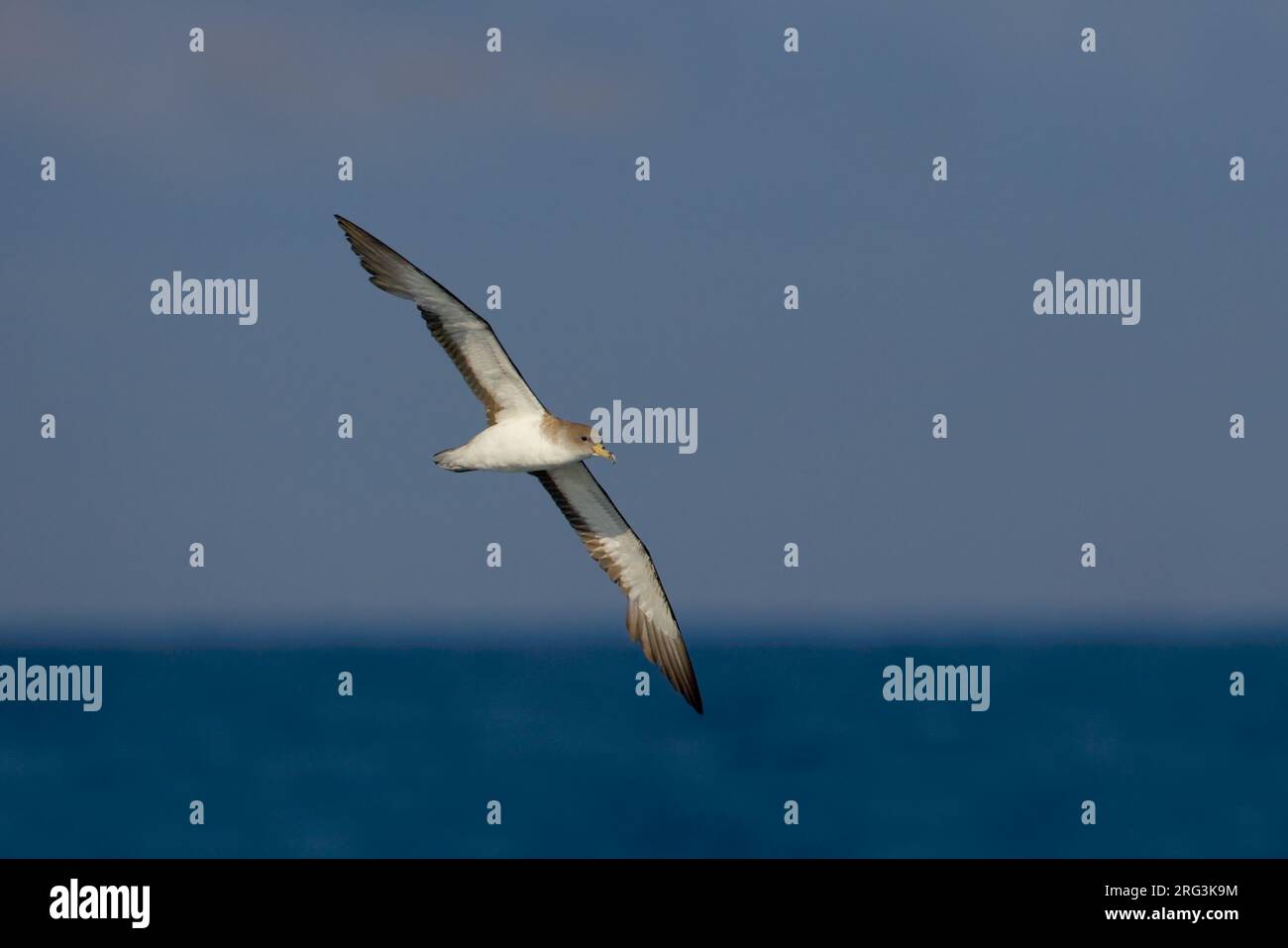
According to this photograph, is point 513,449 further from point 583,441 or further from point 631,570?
point 631,570

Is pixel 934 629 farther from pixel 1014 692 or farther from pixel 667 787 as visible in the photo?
pixel 667 787

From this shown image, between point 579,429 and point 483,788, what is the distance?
45374mm

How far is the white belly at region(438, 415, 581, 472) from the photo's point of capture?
16438 millimetres

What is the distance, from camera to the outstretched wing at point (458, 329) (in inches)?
641

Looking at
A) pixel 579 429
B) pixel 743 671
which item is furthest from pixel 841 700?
pixel 579 429

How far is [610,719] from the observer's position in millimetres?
71375

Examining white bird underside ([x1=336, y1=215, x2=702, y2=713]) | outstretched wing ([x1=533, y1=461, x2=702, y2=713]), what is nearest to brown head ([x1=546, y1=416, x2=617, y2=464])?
white bird underside ([x1=336, y1=215, x2=702, y2=713])

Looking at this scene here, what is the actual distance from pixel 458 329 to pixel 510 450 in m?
1.30

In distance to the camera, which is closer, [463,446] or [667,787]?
[463,446]

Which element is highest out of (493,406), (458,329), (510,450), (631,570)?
(458,329)

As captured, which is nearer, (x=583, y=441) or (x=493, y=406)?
(x=583, y=441)

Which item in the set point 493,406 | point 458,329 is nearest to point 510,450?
point 493,406

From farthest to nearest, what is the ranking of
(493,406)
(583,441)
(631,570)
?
(631,570)
(493,406)
(583,441)

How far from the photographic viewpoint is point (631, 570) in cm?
1859
